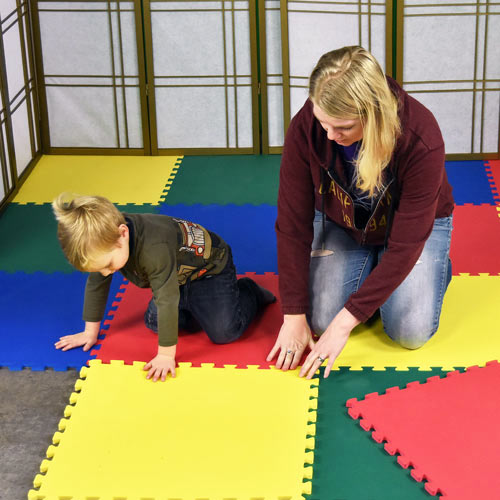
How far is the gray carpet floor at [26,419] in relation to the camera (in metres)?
3.03

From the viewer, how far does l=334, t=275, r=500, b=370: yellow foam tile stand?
3596 mm

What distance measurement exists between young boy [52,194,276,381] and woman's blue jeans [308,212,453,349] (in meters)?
0.35

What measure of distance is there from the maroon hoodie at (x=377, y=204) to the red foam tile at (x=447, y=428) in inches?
14.6

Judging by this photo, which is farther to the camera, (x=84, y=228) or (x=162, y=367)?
(x=162, y=367)

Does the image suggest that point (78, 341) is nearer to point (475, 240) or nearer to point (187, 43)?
point (475, 240)

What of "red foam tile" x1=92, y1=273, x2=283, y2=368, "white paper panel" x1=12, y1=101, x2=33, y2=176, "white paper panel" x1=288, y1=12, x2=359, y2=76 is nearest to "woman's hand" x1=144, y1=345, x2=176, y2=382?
"red foam tile" x1=92, y1=273, x2=283, y2=368

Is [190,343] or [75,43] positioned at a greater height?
[75,43]

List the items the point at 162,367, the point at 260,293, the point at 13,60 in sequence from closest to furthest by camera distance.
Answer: the point at 162,367, the point at 260,293, the point at 13,60

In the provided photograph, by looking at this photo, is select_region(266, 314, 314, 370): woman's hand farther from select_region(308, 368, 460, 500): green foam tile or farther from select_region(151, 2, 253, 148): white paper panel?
select_region(151, 2, 253, 148): white paper panel

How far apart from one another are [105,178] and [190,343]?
197 cm

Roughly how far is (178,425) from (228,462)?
29cm

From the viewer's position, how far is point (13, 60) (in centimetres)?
522

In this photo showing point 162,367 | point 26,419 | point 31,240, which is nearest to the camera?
point 26,419

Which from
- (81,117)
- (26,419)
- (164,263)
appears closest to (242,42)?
(81,117)
